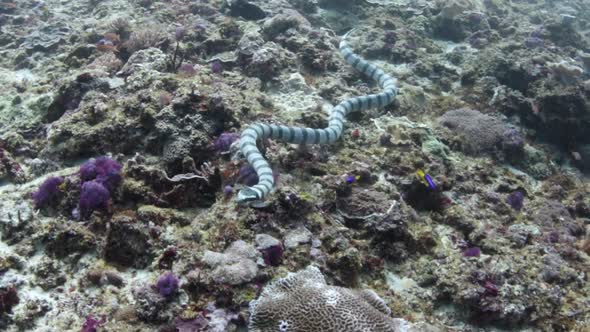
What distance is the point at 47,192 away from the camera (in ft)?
12.6

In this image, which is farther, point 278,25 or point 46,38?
point 46,38

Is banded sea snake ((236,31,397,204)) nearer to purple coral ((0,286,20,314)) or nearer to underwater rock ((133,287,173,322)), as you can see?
underwater rock ((133,287,173,322))

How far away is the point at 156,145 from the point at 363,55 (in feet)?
17.6

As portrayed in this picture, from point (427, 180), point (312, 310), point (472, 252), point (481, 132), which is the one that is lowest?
point (481, 132)

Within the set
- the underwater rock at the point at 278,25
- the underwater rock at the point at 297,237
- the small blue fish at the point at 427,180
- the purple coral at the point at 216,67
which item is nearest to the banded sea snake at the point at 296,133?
the underwater rock at the point at 297,237

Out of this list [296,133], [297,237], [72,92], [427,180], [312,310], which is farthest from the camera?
[72,92]

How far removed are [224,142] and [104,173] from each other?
1.22 meters

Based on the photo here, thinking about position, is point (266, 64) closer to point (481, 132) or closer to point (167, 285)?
point (481, 132)

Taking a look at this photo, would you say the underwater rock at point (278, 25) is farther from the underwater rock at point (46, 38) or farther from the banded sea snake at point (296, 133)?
the underwater rock at point (46, 38)

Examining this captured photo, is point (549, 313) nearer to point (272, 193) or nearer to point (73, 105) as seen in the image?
point (272, 193)

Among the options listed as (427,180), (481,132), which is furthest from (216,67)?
(481,132)

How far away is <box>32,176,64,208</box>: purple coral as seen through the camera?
3.84 metres

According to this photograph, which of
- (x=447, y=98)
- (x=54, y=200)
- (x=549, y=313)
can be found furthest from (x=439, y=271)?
(x=447, y=98)

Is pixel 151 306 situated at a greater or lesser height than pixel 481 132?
greater
